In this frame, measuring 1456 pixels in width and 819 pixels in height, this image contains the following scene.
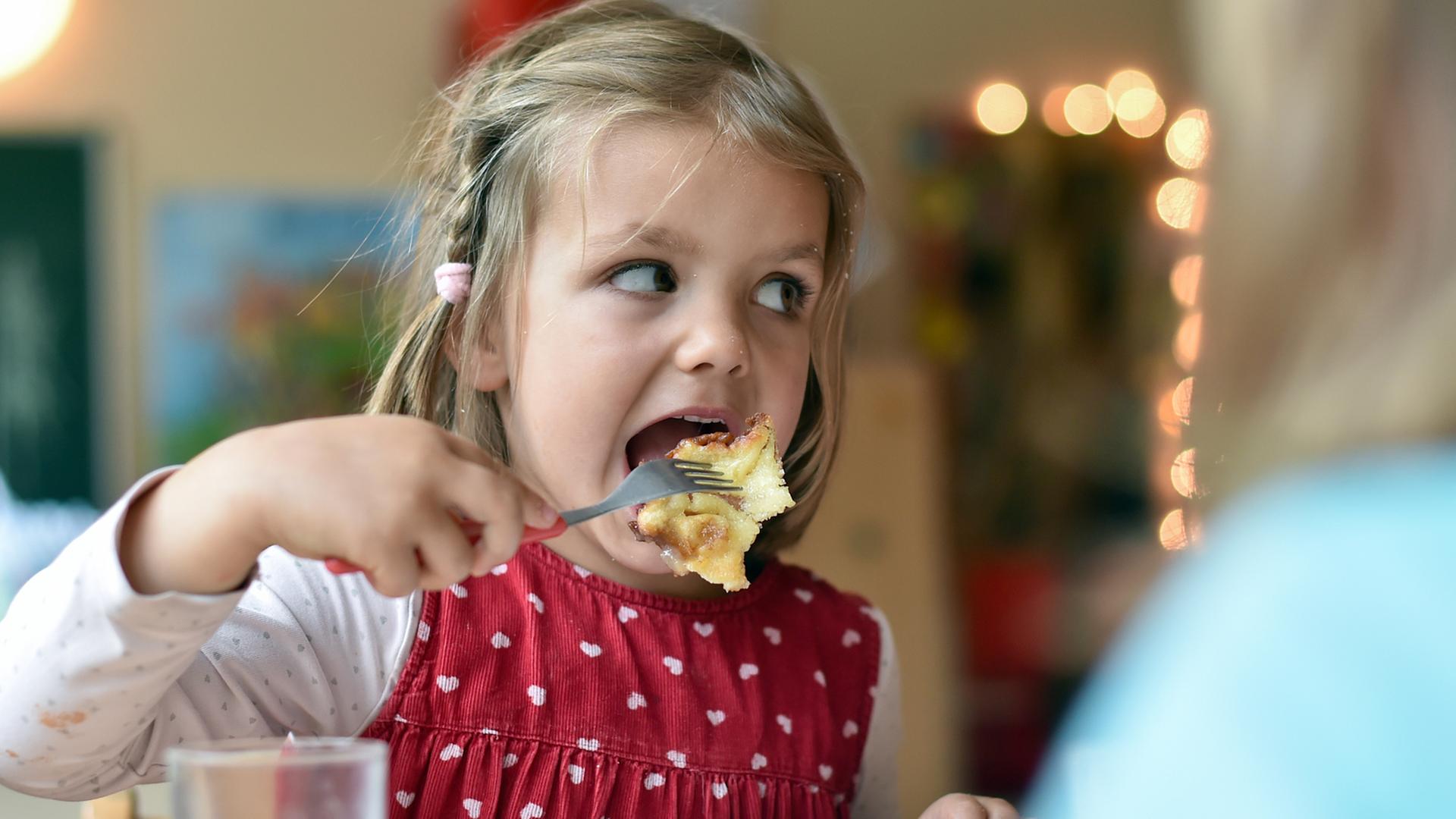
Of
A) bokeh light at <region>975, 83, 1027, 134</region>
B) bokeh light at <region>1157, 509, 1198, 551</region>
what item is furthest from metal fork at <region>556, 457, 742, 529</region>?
bokeh light at <region>975, 83, 1027, 134</region>

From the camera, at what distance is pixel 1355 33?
48 centimetres

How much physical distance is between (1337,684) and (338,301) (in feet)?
9.83

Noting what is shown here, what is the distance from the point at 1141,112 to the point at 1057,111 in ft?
0.80

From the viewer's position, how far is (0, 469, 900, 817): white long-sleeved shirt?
0.71 meters

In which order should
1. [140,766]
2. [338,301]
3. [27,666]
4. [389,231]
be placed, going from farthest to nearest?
[338,301] < [389,231] < [140,766] < [27,666]

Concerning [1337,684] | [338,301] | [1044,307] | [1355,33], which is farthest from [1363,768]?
[1044,307]

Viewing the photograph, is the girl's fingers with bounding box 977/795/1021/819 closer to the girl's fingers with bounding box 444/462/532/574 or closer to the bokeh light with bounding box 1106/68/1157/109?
the girl's fingers with bounding box 444/462/532/574

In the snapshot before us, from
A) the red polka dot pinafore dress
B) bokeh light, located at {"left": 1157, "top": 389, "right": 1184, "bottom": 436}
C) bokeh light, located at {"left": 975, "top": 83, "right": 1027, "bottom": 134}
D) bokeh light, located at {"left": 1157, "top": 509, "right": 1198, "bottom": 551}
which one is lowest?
bokeh light, located at {"left": 1157, "top": 509, "right": 1198, "bottom": 551}

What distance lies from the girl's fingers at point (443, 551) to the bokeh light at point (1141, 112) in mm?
3302

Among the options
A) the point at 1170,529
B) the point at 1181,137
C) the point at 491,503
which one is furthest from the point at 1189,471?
the point at 1181,137

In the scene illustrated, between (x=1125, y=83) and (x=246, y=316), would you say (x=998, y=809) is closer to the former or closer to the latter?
(x=246, y=316)

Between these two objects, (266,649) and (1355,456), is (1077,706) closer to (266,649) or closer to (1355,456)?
(266,649)

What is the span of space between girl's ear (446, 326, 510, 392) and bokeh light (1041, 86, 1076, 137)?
285 centimetres

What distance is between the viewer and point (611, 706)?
1028 mm
